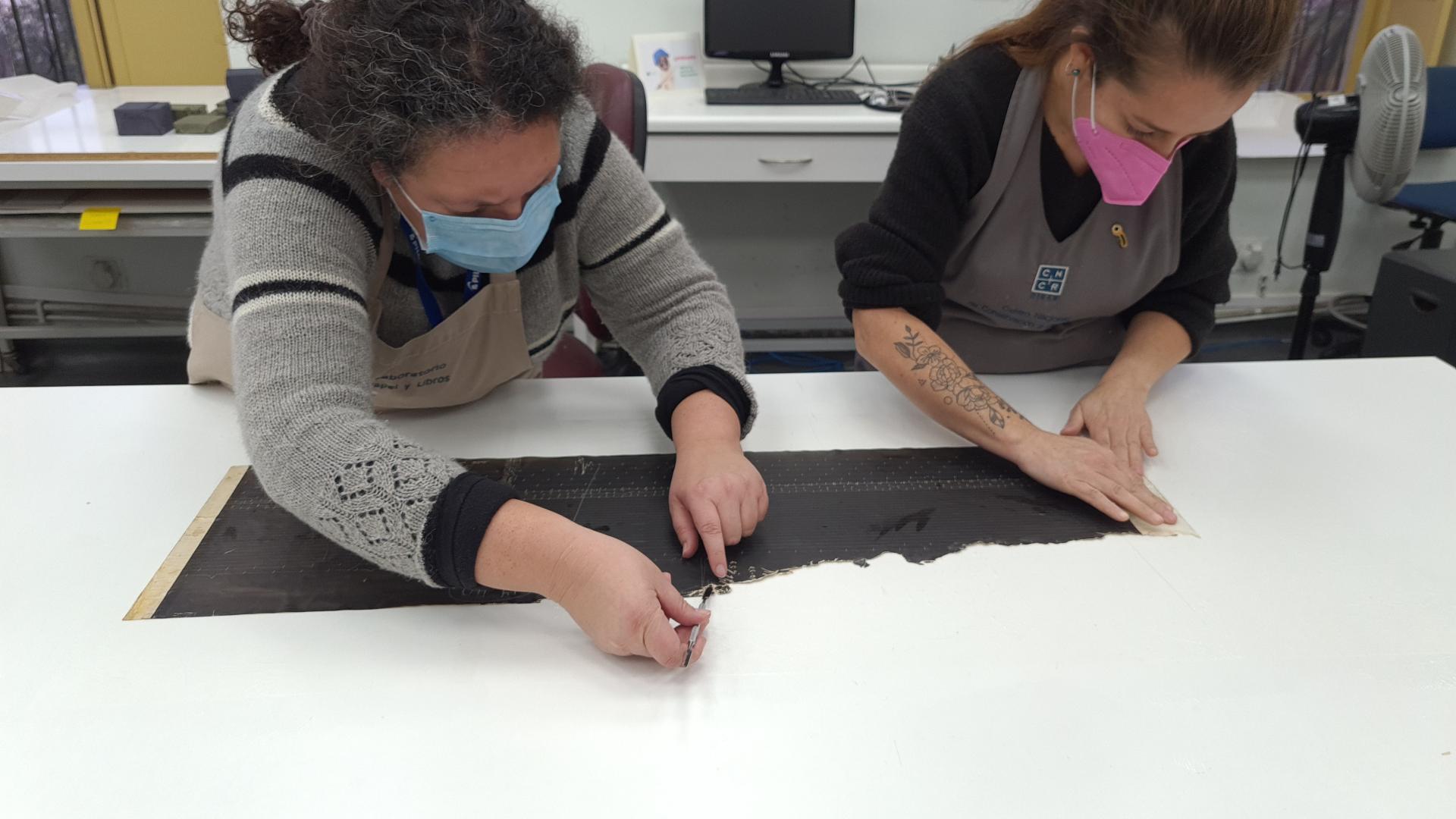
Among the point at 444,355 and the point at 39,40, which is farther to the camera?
the point at 39,40

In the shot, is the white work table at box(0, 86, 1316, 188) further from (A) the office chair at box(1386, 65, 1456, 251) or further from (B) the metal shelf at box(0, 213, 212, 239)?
(A) the office chair at box(1386, 65, 1456, 251)

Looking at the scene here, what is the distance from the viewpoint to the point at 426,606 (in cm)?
82

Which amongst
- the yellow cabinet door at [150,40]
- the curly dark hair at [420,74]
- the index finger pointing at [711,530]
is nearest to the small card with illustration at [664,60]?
the yellow cabinet door at [150,40]

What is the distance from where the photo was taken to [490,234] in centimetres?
91

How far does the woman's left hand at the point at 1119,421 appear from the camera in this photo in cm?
Result: 108

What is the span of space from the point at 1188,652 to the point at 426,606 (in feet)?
2.11

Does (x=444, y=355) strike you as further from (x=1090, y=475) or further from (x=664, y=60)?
(x=664, y=60)

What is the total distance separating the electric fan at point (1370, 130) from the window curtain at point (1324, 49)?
790 mm

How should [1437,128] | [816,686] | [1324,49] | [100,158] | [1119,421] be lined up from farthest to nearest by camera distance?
[1324,49] < [1437,128] < [100,158] < [1119,421] < [816,686]

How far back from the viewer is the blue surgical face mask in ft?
2.92

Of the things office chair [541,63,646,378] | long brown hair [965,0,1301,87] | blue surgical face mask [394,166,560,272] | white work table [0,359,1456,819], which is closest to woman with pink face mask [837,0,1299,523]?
long brown hair [965,0,1301,87]

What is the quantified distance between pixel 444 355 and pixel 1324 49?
3.09 metres

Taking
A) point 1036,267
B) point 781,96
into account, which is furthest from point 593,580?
point 781,96

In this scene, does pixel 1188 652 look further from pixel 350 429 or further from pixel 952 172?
pixel 350 429
